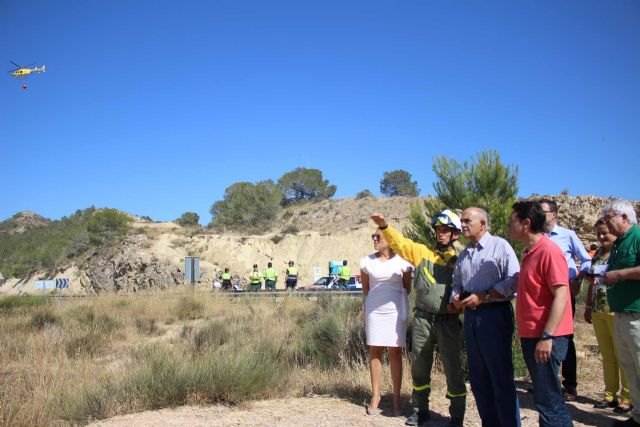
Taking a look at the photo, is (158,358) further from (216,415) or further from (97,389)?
(216,415)

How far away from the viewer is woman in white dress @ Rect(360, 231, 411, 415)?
17.5ft

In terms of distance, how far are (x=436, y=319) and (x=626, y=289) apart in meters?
1.62

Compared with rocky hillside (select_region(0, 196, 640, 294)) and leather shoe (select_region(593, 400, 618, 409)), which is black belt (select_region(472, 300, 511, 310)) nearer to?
leather shoe (select_region(593, 400, 618, 409))

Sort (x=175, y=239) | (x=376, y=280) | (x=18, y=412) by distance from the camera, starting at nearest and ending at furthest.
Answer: (x=18, y=412) → (x=376, y=280) → (x=175, y=239)

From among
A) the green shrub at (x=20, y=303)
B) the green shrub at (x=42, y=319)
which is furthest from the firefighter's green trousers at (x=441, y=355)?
the green shrub at (x=20, y=303)

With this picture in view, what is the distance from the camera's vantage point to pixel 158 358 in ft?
21.4

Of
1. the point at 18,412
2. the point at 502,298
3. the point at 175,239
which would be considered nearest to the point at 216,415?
the point at 18,412

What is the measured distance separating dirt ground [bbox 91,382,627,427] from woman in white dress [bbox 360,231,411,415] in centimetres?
32

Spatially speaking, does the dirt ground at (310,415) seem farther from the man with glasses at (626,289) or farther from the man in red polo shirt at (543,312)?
the man in red polo shirt at (543,312)

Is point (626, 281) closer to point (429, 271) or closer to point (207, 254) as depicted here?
point (429, 271)

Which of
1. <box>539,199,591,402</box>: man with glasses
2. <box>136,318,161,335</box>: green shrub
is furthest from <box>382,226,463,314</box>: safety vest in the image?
<box>136,318,161,335</box>: green shrub

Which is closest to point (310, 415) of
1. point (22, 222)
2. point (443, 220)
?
point (443, 220)

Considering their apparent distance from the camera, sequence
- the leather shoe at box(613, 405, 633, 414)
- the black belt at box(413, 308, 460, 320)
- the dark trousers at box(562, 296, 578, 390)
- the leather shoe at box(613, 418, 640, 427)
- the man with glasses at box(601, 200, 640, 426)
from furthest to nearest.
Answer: the dark trousers at box(562, 296, 578, 390) < the leather shoe at box(613, 405, 633, 414) < the black belt at box(413, 308, 460, 320) < the leather shoe at box(613, 418, 640, 427) < the man with glasses at box(601, 200, 640, 426)

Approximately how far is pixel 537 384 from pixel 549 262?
35.2 inches
